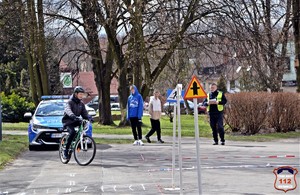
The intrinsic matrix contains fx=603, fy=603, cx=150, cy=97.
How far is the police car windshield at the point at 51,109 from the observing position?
18297 mm

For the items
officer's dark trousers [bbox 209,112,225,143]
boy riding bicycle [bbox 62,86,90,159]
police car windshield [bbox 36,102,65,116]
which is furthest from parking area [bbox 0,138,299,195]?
police car windshield [bbox 36,102,65,116]

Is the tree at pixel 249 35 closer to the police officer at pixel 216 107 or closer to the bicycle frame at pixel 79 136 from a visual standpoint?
the police officer at pixel 216 107

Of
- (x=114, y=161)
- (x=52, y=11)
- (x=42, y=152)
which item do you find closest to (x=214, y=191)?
(x=114, y=161)

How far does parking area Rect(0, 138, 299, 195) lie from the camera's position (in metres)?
9.92

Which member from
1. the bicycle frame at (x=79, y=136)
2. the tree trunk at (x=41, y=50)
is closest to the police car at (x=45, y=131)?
the bicycle frame at (x=79, y=136)

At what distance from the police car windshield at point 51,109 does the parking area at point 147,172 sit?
1.84m

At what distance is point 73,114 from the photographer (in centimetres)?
1380

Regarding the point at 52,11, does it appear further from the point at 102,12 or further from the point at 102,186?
the point at 102,186

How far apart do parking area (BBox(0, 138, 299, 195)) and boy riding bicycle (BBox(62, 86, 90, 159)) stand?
2.25 feet

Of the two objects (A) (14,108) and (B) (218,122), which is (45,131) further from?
(A) (14,108)

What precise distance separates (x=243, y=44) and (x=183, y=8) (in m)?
2.99

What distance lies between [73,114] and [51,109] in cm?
494

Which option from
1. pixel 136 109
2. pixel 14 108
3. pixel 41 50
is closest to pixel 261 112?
pixel 136 109

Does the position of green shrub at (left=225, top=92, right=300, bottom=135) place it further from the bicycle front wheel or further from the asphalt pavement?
the bicycle front wheel
